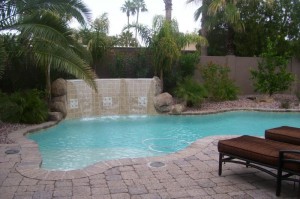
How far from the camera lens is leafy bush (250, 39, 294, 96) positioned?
12281 mm

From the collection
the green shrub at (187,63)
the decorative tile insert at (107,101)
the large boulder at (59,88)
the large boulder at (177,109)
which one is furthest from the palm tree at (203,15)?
the large boulder at (59,88)

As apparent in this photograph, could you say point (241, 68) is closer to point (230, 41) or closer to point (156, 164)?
point (230, 41)

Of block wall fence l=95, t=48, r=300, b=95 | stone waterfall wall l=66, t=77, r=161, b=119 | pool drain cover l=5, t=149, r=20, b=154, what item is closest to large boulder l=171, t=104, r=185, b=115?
stone waterfall wall l=66, t=77, r=161, b=119

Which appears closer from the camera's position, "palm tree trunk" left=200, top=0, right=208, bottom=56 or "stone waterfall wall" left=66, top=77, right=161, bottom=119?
"stone waterfall wall" left=66, top=77, right=161, bottom=119

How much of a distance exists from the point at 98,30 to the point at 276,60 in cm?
704

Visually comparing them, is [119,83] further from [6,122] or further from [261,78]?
[261,78]

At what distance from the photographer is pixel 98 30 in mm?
11297

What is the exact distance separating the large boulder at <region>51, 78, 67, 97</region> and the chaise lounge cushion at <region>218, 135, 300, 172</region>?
6.53 m

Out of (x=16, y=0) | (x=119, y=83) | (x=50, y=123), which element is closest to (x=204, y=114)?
(x=119, y=83)

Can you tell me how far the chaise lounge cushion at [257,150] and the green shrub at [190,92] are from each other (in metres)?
6.63

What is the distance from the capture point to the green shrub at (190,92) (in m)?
11.0

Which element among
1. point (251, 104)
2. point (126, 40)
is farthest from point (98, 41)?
point (251, 104)

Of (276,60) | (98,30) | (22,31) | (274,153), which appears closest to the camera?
(274,153)

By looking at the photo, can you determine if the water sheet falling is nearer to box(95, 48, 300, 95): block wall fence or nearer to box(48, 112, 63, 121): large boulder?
box(48, 112, 63, 121): large boulder
